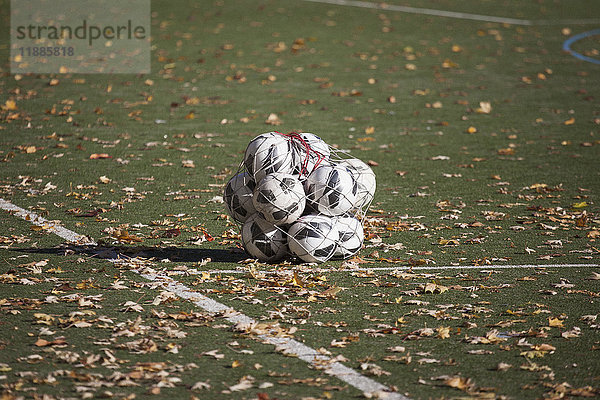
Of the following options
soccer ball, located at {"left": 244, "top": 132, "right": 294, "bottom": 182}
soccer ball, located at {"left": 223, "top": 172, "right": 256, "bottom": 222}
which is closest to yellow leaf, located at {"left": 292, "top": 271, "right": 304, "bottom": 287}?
soccer ball, located at {"left": 223, "top": 172, "right": 256, "bottom": 222}

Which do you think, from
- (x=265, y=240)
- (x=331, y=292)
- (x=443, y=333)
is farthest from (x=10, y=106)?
(x=443, y=333)

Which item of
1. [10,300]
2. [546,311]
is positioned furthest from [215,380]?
[546,311]

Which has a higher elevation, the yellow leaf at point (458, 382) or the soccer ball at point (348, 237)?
the yellow leaf at point (458, 382)

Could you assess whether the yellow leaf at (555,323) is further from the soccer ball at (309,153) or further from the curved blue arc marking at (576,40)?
the curved blue arc marking at (576,40)

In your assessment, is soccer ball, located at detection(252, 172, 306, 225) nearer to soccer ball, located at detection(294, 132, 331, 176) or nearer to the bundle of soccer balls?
the bundle of soccer balls

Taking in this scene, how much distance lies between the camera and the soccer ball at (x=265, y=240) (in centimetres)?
664

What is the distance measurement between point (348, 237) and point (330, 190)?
45 cm

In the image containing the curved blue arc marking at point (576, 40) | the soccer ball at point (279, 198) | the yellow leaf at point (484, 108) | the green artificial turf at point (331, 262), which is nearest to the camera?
the green artificial turf at point (331, 262)

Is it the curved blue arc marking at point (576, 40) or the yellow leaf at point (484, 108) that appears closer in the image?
the yellow leaf at point (484, 108)

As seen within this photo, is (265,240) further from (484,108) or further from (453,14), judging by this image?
(453,14)

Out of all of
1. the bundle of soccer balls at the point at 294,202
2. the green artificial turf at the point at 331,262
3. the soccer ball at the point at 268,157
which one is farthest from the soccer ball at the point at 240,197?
the green artificial turf at the point at 331,262

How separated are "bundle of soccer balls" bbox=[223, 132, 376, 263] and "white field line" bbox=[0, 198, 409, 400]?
34.8 inches

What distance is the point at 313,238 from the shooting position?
652cm

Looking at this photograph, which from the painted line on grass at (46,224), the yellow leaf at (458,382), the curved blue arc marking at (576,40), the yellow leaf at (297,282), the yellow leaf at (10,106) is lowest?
the yellow leaf at (10,106)
